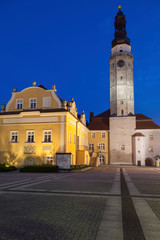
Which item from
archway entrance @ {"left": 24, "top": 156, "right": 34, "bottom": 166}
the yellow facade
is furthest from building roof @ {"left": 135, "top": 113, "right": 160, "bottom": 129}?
archway entrance @ {"left": 24, "top": 156, "right": 34, "bottom": 166}

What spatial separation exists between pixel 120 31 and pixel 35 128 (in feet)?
128

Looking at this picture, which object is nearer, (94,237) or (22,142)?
(94,237)

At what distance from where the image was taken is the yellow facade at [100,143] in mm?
52406

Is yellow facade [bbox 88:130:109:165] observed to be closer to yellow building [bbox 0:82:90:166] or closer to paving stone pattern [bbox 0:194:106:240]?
yellow building [bbox 0:82:90:166]

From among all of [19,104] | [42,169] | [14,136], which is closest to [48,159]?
[42,169]

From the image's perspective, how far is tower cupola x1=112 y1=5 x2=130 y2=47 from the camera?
55.1 meters

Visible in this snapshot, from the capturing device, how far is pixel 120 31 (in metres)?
56.0

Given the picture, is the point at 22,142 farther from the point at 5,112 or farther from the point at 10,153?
the point at 5,112

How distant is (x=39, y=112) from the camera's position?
3191 cm

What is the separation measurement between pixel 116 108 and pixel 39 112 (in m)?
26.7

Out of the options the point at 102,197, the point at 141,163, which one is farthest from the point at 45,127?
the point at 141,163

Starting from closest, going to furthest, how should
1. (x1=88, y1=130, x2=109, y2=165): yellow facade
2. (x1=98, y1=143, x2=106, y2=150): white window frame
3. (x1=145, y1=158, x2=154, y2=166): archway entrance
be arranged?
1. (x1=145, y1=158, x2=154, y2=166): archway entrance
2. (x1=88, y1=130, x2=109, y2=165): yellow facade
3. (x1=98, y1=143, x2=106, y2=150): white window frame

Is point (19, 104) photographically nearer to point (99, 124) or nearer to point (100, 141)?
point (100, 141)

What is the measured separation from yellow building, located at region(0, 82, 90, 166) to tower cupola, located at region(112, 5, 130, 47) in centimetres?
2987
